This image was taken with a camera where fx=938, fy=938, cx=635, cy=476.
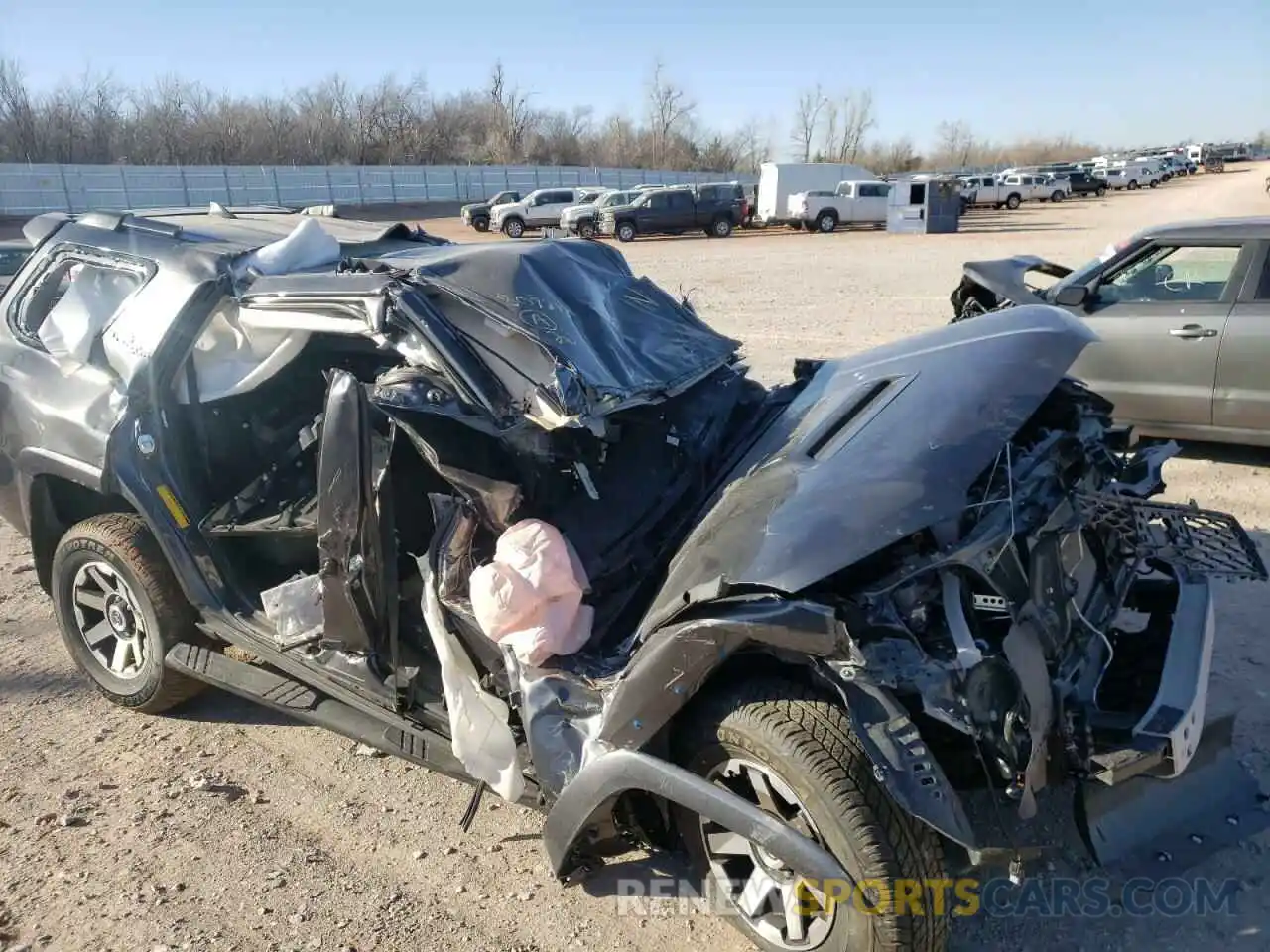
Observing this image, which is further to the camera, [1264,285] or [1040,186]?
[1040,186]

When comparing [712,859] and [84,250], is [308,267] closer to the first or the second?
[84,250]

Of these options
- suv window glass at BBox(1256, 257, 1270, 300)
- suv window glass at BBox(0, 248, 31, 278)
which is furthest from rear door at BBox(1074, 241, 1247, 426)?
suv window glass at BBox(0, 248, 31, 278)

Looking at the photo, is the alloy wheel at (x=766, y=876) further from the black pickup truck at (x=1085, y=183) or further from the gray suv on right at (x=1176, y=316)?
the black pickup truck at (x=1085, y=183)

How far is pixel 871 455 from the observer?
286 cm

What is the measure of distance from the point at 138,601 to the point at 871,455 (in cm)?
301

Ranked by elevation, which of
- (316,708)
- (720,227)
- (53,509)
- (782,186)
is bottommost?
(720,227)

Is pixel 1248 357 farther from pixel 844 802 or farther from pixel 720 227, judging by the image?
pixel 720 227

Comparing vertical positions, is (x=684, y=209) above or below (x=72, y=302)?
below

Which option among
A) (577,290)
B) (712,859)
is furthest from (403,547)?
(712,859)

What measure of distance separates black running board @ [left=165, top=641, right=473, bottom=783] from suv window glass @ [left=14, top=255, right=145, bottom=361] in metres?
1.38

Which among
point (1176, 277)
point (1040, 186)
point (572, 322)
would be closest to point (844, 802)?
point (572, 322)

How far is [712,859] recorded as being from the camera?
8.81 ft

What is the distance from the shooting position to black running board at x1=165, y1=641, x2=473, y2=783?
3125 millimetres

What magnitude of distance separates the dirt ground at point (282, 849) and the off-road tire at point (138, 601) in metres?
0.14
